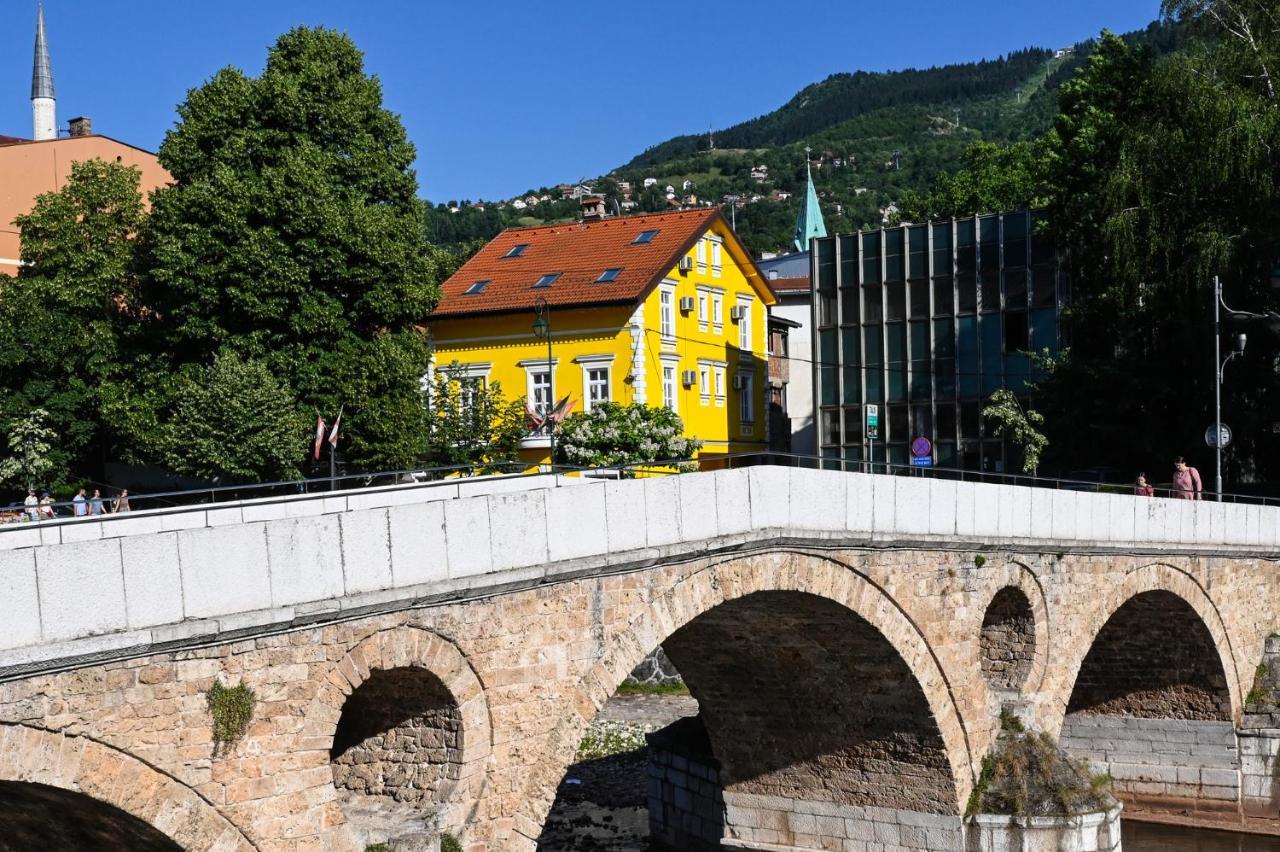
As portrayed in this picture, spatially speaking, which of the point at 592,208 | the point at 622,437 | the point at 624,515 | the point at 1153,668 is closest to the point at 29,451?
the point at 622,437

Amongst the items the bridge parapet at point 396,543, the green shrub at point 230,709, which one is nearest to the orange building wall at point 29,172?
A: the bridge parapet at point 396,543

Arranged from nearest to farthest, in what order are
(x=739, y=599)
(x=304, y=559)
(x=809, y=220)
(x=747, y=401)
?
(x=304, y=559)
(x=739, y=599)
(x=747, y=401)
(x=809, y=220)

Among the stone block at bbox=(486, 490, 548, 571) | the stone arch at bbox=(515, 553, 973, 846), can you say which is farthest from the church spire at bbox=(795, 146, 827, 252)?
the stone block at bbox=(486, 490, 548, 571)

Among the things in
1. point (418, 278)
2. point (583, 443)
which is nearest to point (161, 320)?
point (418, 278)

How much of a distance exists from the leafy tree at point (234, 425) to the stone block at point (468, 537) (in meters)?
15.7

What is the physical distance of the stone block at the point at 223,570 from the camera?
835 centimetres

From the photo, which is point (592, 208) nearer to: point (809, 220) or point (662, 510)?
point (662, 510)

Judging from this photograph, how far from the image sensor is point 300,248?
88.0 ft

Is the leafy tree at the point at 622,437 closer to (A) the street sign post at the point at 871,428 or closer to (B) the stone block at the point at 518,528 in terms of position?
(A) the street sign post at the point at 871,428

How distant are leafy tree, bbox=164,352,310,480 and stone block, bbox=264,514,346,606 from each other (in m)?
16.5

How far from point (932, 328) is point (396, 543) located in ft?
102

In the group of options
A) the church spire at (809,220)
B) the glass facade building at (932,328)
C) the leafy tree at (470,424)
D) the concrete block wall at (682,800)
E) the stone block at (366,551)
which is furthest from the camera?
the church spire at (809,220)

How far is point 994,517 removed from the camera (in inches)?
666

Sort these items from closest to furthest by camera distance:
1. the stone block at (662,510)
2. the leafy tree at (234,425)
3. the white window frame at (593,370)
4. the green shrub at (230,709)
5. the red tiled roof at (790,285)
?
the green shrub at (230,709), the stone block at (662,510), the leafy tree at (234,425), the white window frame at (593,370), the red tiled roof at (790,285)
